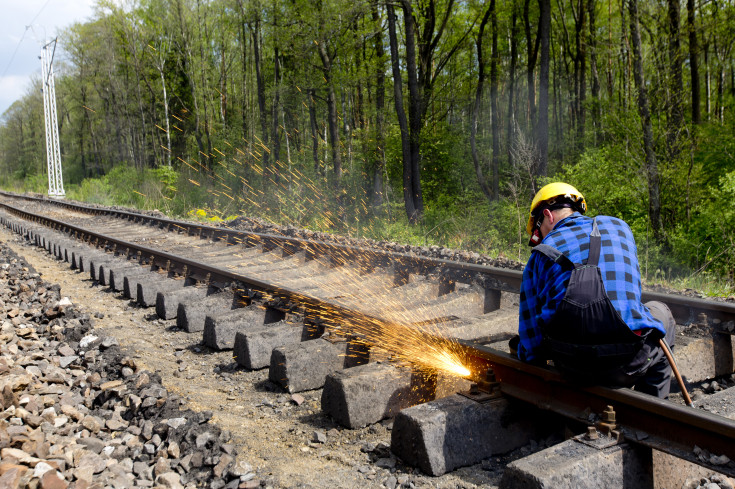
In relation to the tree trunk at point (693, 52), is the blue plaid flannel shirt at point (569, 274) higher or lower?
lower

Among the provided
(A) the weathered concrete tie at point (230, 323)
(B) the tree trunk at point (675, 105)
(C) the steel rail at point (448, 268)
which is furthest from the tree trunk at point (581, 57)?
(A) the weathered concrete tie at point (230, 323)

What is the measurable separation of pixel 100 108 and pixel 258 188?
37.3 meters

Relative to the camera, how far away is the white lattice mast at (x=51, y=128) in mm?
35125

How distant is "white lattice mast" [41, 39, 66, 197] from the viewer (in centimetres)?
3512

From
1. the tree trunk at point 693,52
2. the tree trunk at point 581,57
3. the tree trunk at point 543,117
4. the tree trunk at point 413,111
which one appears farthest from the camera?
the tree trunk at point 581,57

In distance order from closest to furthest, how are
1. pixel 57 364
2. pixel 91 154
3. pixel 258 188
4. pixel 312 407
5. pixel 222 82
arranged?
pixel 312 407 < pixel 57 364 < pixel 258 188 < pixel 222 82 < pixel 91 154

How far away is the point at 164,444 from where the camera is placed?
2777mm

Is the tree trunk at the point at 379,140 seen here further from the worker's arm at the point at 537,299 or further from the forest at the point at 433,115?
the worker's arm at the point at 537,299

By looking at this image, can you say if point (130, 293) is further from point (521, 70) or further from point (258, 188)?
point (521, 70)

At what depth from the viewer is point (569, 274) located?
263 centimetres

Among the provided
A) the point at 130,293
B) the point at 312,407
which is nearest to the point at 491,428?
the point at 312,407

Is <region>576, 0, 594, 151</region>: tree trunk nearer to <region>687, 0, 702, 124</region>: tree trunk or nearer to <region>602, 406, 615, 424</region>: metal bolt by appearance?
<region>687, 0, 702, 124</region>: tree trunk

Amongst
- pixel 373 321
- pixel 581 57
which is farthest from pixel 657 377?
pixel 581 57

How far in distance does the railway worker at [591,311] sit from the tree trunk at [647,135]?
1117 cm
